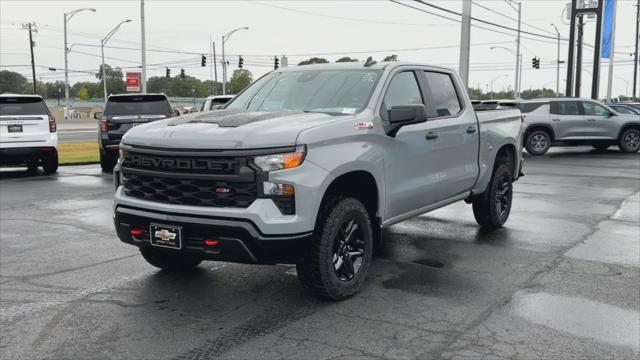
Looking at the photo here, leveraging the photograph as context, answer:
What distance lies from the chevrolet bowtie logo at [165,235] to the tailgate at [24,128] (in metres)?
10.2

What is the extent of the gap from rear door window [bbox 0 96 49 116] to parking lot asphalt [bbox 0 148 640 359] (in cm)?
614

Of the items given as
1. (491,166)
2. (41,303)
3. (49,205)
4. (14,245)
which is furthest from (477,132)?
(49,205)

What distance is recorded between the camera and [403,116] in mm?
5148

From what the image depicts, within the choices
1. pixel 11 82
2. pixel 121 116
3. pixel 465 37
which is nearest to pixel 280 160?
pixel 121 116

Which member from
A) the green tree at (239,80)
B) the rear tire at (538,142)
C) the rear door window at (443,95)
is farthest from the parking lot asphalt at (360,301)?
the green tree at (239,80)

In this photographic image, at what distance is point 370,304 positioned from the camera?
4.85 meters

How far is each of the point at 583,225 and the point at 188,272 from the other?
5.38 metres

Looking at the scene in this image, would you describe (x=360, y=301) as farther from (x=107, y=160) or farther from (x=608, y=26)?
(x=608, y=26)

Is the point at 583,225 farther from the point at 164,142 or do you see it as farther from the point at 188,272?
the point at 164,142

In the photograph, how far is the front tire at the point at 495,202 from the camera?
7.55 m

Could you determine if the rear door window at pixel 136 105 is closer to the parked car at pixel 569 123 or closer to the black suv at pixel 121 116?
the black suv at pixel 121 116

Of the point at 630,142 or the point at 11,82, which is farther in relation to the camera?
the point at 11,82

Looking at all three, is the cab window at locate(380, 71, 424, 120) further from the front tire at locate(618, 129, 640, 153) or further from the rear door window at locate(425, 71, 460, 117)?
the front tire at locate(618, 129, 640, 153)

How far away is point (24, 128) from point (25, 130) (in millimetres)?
49
